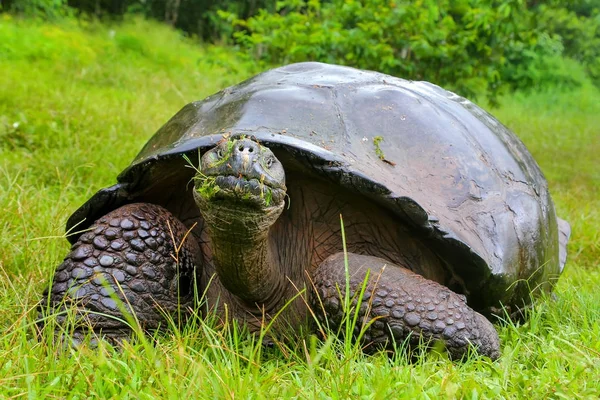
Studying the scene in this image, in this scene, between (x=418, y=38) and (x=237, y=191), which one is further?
(x=418, y=38)

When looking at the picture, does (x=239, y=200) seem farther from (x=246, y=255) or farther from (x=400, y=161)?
(x=400, y=161)

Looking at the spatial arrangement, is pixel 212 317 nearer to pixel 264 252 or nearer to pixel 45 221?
pixel 264 252

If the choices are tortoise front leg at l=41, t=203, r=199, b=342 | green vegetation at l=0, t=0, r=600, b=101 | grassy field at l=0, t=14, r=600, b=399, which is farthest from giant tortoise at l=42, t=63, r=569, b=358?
green vegetation at l=0, t=0, r=600, b=101

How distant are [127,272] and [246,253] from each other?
461mm

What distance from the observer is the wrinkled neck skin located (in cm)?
177

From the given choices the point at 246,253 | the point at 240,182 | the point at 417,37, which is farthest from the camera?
the point at 417,37

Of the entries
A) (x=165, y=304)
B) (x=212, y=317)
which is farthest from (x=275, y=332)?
(x=165, y=304)

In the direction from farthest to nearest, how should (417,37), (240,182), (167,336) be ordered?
(417,37) → (167,336) → (240,182)

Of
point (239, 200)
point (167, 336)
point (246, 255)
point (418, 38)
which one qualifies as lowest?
point (167, 336)

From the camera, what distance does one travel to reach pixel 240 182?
5.45ft

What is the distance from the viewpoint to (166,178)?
2291mm

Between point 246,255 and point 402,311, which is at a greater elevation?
point 246,255

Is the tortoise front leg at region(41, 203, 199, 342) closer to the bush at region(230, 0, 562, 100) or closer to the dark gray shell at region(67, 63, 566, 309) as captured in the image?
the dark gray shell at region(67, 63, 566, 309)

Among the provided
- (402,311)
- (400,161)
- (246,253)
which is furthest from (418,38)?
(246,253)
